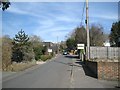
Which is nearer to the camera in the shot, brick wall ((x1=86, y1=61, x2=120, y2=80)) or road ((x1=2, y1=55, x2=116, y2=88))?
road ((x1=2, y1=55, x2=116, y2=88))

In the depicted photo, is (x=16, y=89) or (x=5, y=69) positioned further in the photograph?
(x=5, y=69)

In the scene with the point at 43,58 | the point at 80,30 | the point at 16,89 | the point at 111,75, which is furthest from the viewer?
the point at 80,30

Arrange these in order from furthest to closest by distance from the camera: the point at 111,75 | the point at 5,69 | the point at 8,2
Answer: the point at 5,69 → the point at 111,75 → the point at 8,2

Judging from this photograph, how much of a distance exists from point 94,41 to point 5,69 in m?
45.5

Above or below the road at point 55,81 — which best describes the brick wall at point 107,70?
above

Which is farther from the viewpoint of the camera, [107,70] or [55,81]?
[107,70]

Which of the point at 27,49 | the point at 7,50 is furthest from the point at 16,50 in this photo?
the point at 7,50

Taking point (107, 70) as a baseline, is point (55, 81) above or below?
below

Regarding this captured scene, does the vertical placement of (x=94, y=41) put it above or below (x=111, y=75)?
above

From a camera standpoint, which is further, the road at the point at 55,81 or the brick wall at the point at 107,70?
the brick wall at the point at 107,70

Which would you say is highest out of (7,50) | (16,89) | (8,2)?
(8,2)

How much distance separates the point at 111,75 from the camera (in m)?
19.4

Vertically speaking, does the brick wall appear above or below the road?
above

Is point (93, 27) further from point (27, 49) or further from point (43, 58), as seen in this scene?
point (27, 49)
